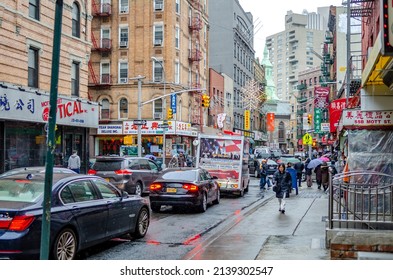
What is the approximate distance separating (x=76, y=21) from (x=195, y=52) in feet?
73.5

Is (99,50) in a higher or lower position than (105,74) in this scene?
higher

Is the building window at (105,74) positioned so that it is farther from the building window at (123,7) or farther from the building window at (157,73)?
the building window at (123,7)

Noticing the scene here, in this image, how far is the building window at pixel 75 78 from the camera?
2511 cm

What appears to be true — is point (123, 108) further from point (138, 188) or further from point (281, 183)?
point (281, 183)

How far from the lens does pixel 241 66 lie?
175 feet

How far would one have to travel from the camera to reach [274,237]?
9.17m

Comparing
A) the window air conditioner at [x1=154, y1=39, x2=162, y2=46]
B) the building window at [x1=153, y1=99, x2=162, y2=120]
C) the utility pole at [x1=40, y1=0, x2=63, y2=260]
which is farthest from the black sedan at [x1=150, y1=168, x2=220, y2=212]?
the window air conditioner at [x1=154, y1=39, x2=162, y2=46]

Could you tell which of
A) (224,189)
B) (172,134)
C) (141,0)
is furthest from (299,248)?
(141,0)

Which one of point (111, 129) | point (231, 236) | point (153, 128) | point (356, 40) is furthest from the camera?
point (111, 129)

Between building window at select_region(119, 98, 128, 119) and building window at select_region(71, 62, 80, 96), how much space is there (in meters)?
17.6

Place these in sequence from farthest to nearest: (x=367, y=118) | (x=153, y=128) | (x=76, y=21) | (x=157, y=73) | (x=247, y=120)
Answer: (x=247, y=120), (x=157, y=73), (x=153, y=128), (x=76, y=21), (x=367, y=118)

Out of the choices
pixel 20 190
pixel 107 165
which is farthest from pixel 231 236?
pixel 107 165

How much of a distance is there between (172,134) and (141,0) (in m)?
11.6
